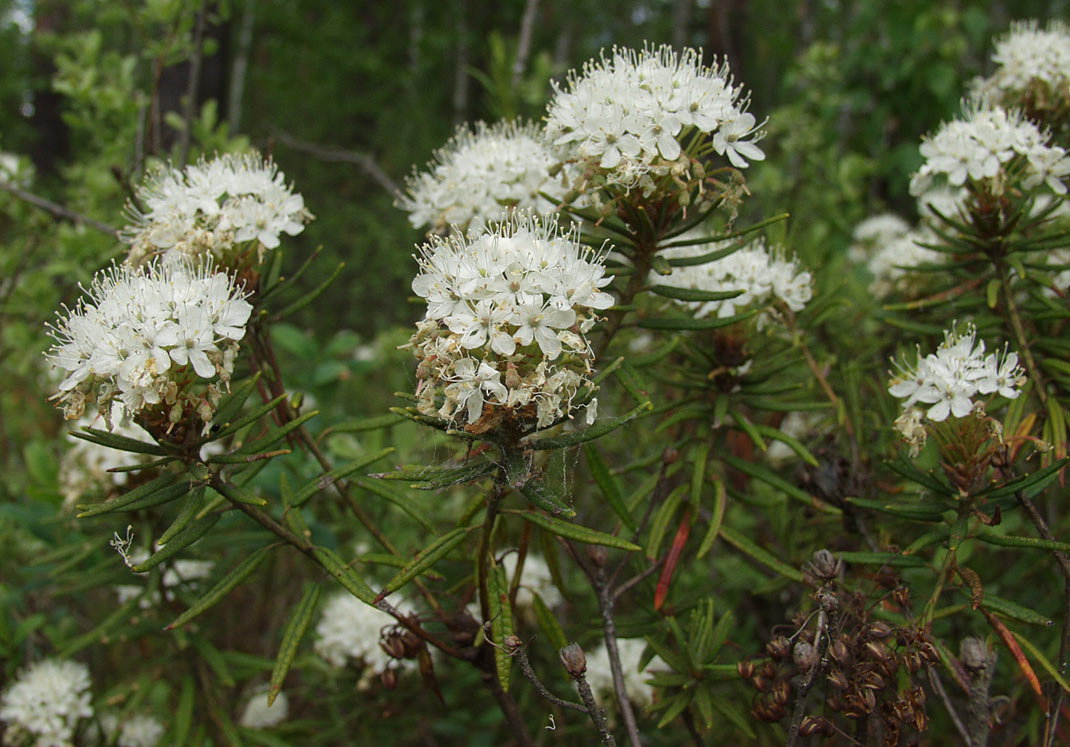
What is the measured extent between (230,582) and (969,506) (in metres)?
1.68

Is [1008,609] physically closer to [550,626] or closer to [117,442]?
[550,626]

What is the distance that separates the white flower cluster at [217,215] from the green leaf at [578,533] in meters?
0.93

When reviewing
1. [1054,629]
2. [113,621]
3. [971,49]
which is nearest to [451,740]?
[113,621]

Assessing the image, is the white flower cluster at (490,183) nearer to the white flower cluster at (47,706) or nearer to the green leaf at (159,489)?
the green leaf at (159,489)

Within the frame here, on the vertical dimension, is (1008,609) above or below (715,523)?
below

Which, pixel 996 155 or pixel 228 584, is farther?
pixel 996 155

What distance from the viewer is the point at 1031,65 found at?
8.00 feet

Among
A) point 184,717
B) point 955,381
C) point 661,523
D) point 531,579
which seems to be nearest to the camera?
point 955,381

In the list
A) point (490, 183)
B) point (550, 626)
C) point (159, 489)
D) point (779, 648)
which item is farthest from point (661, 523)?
point (159, 489)

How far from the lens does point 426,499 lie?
10.2 ft

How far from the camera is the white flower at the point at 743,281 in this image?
7.02 feet

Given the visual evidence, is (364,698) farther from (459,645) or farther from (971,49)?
(971,49)

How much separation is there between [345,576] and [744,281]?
130cm

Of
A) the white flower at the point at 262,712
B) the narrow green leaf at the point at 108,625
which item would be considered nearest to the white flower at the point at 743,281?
the narrow green leaf at the point at 108,625
